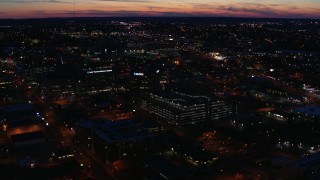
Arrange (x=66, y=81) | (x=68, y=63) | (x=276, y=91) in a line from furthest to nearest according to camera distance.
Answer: (x=68, y=63) < (x=66, y=81) < (x=276, y=91)

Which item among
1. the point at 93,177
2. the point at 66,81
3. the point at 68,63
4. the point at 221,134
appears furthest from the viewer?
the point at 68,63

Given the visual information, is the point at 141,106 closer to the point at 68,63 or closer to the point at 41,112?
the point at 41,112

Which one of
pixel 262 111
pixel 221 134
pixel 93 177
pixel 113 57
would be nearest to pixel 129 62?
pixel 113 57

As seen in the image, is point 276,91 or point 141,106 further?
point 276,91

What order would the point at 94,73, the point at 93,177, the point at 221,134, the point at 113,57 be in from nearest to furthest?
1. the point at 93,177
2. the point at 221,134
3. the point at 94,73
4. the point at 113,57

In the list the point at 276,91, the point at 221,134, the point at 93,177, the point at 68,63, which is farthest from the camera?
the point at 68,63

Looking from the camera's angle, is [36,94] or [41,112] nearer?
[41,112]

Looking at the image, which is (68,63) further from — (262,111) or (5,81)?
(262,111)

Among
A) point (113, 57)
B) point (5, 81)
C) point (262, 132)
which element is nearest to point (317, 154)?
point (262, 132)

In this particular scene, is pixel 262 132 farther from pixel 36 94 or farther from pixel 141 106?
pixel 36 94
